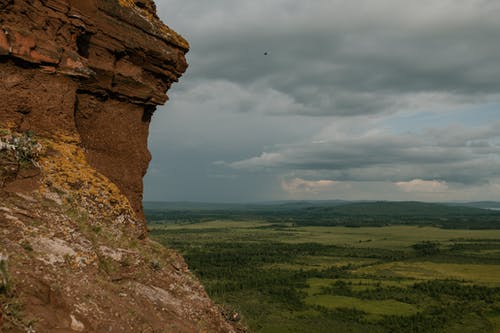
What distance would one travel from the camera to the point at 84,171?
13.2 m

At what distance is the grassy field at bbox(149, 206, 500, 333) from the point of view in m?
65.1

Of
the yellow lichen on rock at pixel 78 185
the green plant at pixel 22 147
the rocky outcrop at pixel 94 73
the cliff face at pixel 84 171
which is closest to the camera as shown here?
the cliff face at pixel 84 171

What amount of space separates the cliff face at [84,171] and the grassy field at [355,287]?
13.9ft

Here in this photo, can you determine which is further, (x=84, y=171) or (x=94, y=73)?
(x=94, y=73)

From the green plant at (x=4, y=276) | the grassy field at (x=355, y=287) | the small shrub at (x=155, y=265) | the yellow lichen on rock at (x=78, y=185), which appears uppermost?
the yellow lichen on rock at (x=78, y=185)

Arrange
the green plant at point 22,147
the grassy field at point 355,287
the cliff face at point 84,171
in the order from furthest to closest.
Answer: the grassy field at point 355,287
the green plant at point 22,147
the cliff face at point 84,171

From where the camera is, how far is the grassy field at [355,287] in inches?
2564

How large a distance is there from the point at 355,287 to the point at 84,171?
87282mm

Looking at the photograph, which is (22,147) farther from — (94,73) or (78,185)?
(94,73)

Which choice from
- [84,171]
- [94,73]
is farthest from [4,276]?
[94,73]

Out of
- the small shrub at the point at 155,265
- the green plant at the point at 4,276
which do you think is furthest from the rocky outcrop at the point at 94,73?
the green plant at the point at 4,276

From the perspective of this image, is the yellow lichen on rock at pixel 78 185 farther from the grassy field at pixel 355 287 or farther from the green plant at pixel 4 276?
the grassy field at pixel 355 287

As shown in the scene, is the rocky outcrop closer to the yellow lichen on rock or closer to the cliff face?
the cliff face


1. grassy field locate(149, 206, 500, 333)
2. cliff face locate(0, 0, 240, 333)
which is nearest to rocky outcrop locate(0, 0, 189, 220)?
cliff face locate(0, 0, 240, 333)
